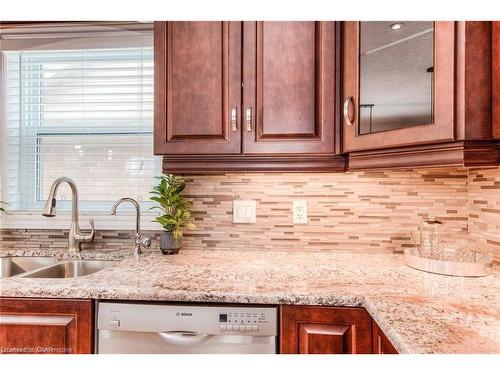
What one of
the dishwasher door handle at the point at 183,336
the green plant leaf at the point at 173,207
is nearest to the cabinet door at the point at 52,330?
the dishwasher door handle at the point at 183,336

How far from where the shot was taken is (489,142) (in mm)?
918

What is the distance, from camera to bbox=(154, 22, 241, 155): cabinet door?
133 cm

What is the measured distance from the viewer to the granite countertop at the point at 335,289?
73cm

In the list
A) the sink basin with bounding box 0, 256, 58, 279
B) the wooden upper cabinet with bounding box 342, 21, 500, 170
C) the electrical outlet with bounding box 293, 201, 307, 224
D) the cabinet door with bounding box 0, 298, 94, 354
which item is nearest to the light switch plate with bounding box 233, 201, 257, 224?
the electrical outlet with bounding box 293, 201, 307, 224

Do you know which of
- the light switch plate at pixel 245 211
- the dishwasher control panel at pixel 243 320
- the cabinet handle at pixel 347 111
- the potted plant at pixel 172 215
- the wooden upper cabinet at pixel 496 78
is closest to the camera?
the wooden upper cabinet at pixel 496 78

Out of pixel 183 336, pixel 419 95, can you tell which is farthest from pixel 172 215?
pixel 419 95

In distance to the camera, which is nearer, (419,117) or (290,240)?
(419,117)

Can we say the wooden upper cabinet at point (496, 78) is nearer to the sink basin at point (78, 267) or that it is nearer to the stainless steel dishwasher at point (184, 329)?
the stainless steel dishwasher at point (184, 329)

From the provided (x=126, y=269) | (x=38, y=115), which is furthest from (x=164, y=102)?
(x=38, y=115)

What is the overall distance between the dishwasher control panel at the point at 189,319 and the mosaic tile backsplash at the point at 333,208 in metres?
0.62

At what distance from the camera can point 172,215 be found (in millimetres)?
1529

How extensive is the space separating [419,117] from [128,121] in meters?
1.44

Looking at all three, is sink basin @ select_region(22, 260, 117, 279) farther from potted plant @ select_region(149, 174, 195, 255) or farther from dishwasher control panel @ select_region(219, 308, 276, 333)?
dishwasher control panel @ select_region(219, 308, 276, 333)
